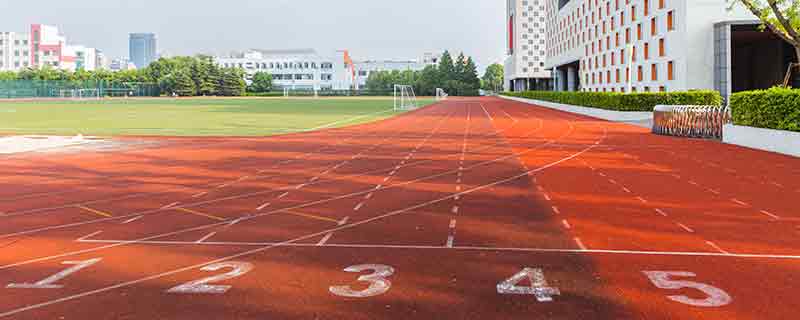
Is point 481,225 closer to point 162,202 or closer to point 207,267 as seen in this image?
point 207,267

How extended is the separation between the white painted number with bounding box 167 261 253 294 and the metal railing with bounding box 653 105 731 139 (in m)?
22.1

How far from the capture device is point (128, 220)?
10.0 meters

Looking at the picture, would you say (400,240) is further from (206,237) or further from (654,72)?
(654,72)

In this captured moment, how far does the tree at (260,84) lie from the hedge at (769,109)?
125 meters

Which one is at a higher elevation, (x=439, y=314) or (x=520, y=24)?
(x=520, y=24)

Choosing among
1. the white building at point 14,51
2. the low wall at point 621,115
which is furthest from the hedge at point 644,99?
the white building at point 14,51

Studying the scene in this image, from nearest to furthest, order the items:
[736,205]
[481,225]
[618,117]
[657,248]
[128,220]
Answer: [657,248]
[481,225]
[128,220]
[736,205]
[618,117]

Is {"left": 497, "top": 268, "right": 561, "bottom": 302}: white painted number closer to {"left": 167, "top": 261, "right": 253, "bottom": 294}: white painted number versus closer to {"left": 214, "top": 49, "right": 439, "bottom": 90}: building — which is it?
{"left": 167, "top": 261, "right": 253, "bottom": 294}: white painted number

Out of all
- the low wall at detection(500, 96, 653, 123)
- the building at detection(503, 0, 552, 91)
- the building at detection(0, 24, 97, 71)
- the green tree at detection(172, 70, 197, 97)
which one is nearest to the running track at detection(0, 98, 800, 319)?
the low wall at detection(500, 96, 653, 123)

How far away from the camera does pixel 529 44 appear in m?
135

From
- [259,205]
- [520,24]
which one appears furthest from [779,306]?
[520,24]

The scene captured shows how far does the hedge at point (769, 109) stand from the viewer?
19.4 meters

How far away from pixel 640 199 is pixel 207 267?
7538mm

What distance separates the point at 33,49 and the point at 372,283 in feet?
635
